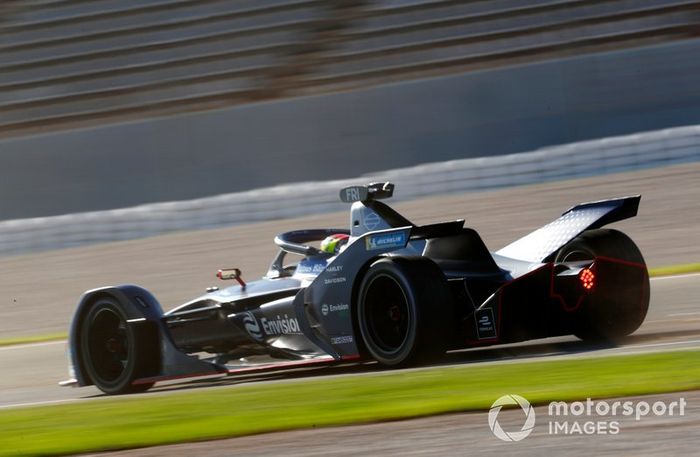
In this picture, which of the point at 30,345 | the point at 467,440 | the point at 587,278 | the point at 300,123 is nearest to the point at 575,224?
the point at 587,278

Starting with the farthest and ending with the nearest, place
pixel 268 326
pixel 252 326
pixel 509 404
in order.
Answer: pixel 252 326 → pixel 268 326 → pixel 509 404

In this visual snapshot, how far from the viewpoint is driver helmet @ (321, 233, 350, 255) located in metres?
8.48

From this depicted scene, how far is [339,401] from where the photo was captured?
21.2 feet

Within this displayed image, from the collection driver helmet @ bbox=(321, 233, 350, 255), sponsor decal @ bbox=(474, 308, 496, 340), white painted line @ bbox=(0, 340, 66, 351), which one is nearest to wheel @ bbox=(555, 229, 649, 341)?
sponsor decal @ bbox=(474, 308, 496, 340)

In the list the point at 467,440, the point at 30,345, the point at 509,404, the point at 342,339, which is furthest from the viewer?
the point at 30,345

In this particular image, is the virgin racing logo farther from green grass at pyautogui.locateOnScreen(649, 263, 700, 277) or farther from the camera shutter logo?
green grass at pyautogui.locateOnScreen(649, 263, 700, 277)

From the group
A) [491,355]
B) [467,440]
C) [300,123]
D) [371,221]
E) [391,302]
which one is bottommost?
[491,355]

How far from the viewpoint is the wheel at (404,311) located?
286 inches

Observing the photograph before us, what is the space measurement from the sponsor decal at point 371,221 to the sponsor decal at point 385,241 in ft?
1.55

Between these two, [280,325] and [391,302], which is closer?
[391,302]

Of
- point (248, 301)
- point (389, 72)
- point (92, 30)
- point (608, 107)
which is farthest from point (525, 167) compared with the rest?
point (92, 30)

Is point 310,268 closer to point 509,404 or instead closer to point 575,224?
point 575,224

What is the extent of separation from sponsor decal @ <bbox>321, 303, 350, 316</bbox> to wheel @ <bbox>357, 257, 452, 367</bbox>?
0.12 meters

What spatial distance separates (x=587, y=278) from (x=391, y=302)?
126 cm
